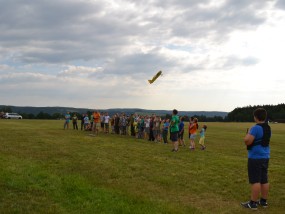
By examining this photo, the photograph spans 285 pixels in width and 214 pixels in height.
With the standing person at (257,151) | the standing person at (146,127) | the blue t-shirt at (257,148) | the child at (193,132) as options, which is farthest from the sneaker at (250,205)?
the standing person at (146,127)

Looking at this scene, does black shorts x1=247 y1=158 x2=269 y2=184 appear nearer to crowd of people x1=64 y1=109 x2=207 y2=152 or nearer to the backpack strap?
the backpack strap

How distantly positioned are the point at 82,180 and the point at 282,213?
4.74m

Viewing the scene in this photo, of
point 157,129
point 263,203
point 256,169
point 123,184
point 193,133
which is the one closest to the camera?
point 256,169

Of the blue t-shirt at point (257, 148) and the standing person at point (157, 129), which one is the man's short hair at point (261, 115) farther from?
the standing person at point (157, 129)

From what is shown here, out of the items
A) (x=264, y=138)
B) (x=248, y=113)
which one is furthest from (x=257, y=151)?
(x=248, y=113)

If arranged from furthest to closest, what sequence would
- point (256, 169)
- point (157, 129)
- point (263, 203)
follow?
point (157, 129), point (263, 203), point (256, 169)

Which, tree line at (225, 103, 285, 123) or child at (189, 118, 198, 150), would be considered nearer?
child at (189, 118, 198, 150)

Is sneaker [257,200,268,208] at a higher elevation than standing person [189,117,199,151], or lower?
lower

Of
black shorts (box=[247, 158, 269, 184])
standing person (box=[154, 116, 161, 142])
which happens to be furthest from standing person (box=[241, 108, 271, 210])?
standing person (box=[154, 116, 161, 142])

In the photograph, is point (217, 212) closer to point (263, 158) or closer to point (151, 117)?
point (263, 158)

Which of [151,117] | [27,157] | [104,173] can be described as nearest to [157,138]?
[151,117]

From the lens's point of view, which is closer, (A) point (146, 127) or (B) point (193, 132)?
(B) point (193, 132)

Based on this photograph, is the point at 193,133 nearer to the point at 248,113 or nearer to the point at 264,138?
the point at 264,138

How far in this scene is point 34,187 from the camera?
27.7 feet
